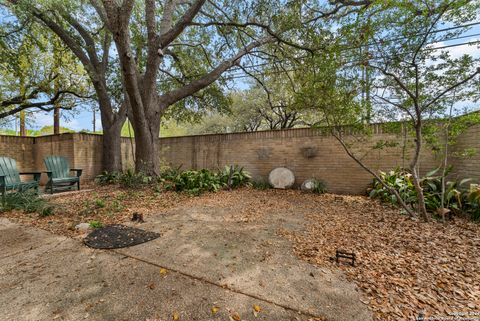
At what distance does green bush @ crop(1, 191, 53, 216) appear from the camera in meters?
3.38

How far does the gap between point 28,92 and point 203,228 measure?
9.12 metres

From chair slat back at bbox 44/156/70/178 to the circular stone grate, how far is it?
3.74m

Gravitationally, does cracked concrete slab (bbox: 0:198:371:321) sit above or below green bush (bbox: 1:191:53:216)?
below

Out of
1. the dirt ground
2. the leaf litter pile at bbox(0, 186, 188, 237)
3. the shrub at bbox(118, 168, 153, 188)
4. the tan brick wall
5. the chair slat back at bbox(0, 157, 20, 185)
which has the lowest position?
the dirt ground

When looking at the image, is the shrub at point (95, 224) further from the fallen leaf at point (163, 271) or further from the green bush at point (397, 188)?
the green bush at point (397, 188)

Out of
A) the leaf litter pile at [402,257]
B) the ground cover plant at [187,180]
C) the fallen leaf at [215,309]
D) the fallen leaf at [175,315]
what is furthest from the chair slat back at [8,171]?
the leaf litter pile at [402,257]

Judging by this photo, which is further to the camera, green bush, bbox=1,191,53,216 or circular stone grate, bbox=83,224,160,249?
green bush, bbox=1,191,53,216

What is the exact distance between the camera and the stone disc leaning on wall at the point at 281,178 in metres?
5.84

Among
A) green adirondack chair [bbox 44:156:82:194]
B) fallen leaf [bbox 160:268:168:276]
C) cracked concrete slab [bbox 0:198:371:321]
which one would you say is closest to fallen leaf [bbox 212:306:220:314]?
cracked concrete slab [bbox 0:198:371:321]

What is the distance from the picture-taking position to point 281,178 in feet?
19.4

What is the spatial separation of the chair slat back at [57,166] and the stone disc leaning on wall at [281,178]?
5448mm

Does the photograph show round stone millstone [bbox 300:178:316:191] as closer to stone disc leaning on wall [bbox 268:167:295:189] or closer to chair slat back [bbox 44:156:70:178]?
stone disc leaning on wall [bbox 268:167:295:189]

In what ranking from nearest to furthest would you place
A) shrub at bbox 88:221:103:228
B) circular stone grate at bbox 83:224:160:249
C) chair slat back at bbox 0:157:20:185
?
circular stone grate at bbox 83:224:160:249 < shrub at bbox 88:221:103:228 < chair slat back at bbox 0:157:20:185

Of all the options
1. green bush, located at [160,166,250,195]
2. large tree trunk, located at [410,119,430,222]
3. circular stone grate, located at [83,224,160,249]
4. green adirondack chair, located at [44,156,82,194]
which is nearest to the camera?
circular stone grate, located at [83,224,160,249]
